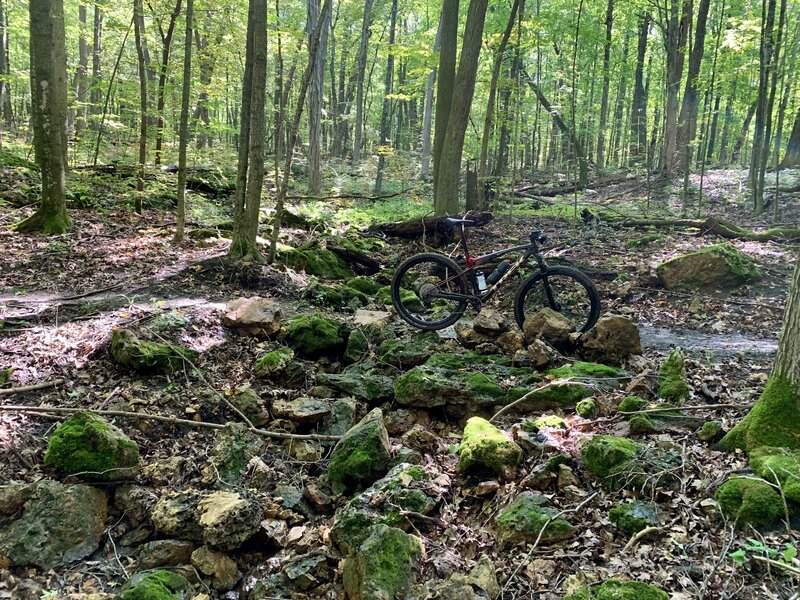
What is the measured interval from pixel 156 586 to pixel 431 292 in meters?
4.29

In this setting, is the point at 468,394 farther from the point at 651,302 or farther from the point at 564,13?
the point at 564,13

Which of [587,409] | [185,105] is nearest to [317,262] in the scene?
[185,105]

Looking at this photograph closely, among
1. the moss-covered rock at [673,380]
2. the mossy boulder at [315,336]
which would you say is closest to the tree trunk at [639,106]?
the moss-covered rock at [673,380]

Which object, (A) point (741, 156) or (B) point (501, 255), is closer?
(B) point (501, 255)

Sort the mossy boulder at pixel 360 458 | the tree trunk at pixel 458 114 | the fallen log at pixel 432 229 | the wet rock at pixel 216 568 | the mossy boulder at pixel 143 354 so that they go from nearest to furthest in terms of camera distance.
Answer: the wet rock at pixel 216 568
the mossy boulder at pixel 360 458
the mossy boulder at pixel 143 354
the fallen log at pixel 432 229
the tree trunk at pixel 458 114

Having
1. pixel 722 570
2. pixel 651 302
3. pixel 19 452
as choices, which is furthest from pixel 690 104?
pixel 19 452

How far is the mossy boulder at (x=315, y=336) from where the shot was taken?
6.08m

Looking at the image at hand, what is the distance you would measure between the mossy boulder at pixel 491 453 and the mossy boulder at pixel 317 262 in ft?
17.7

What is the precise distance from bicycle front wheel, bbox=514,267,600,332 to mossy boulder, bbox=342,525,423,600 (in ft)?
11.5

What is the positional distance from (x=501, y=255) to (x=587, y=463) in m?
3.20

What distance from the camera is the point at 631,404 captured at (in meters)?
4.29

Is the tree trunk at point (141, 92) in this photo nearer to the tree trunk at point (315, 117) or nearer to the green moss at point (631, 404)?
the tree trunk at point (315, 117)

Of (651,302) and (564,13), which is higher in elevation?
(564,13)

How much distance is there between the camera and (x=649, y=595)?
242 cm
